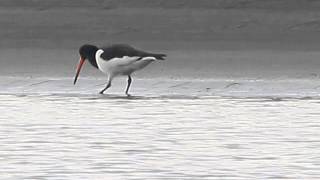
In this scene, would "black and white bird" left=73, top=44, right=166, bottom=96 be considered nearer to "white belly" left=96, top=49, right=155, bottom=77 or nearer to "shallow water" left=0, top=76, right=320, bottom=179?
"white belly" left=96, top=49, right=155, bottom=77

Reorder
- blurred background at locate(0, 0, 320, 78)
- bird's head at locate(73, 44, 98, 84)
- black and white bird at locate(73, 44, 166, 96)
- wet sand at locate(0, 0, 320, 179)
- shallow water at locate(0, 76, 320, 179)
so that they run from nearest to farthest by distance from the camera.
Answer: shallow water at locate(0, 76, 320, 179) → wet sand at locate(0, 0, 320, 179) → black and white bird at locate(73, 44, 166, 96) → bird's head at locate(73, 44, 98, 84) → blurred background at locate(0, 0, 320, 78)

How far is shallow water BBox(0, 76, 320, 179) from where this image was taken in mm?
9953

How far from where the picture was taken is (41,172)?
9.81 meters

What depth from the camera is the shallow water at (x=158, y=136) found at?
9953 millimetres

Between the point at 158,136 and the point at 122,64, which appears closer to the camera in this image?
the point at 158,136

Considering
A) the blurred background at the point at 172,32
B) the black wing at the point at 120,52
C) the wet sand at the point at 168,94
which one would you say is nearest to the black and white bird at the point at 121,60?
the black wing at the point at 120,52

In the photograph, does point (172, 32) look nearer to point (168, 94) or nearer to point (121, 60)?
point (121, 60)

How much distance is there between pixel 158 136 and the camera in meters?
11.9

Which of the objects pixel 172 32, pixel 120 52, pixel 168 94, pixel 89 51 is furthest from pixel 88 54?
pixel 172 32

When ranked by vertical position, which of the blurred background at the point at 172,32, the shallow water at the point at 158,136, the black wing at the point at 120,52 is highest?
the shallow water at the point at 158,136

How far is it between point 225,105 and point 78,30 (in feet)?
23.7

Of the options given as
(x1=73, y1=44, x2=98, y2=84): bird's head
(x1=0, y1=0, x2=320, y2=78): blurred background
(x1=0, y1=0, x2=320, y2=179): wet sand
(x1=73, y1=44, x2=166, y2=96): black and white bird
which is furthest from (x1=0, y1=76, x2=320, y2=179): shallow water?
(x1=0, y1=0, x2=320, y2=78): blurred background

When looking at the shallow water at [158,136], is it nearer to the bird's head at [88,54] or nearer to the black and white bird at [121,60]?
the black and white bird at [121,60]

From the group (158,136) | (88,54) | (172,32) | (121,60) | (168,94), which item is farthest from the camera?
(172,32)
